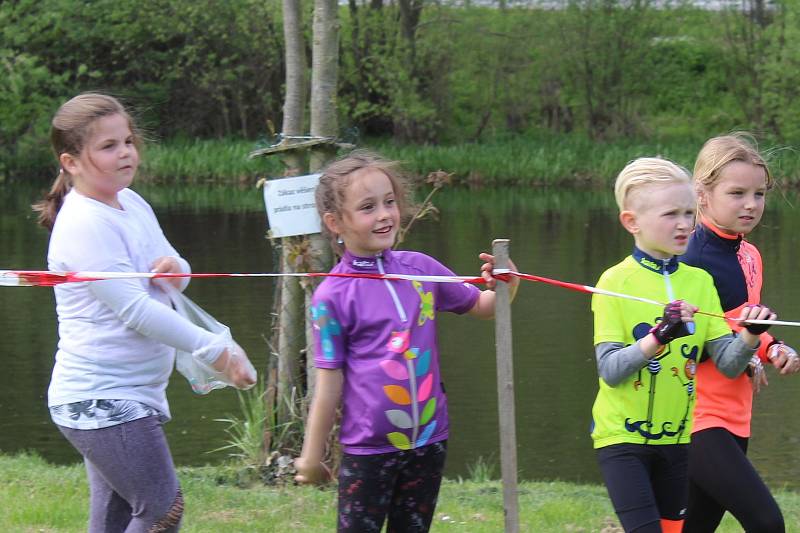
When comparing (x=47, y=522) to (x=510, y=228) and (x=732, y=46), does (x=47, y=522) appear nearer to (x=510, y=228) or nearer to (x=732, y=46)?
(x=510, y=228)

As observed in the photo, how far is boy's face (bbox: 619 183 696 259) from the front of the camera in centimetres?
358

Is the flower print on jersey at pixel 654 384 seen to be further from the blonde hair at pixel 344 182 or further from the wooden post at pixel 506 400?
the blonde hair at pixel 344 182

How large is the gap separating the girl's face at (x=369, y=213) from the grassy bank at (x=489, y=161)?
21391 millimetres

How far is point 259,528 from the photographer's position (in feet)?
16.0

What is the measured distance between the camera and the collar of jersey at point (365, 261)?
3.39 meters

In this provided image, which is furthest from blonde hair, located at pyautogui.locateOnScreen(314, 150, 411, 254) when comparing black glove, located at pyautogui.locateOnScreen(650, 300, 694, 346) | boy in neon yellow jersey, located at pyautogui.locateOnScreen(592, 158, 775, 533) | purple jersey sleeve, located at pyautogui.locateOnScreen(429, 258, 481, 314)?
black glove, located at pyautogui.locateOnScreen(650, 300, 694, 346)

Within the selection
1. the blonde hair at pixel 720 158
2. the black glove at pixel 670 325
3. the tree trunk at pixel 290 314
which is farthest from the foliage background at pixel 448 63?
the black glove at pixel 670 325

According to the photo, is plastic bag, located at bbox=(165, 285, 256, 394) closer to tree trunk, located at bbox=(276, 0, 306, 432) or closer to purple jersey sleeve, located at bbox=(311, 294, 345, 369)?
purple jersey sleeve, located at bbox=(311, 294, 345, 369)

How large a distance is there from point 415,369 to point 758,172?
139cm

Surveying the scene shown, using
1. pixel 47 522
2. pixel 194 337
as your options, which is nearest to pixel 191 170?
pixel 47 522

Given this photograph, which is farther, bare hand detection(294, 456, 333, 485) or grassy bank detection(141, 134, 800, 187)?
grassy bank detection(141, 134, 800, 187)

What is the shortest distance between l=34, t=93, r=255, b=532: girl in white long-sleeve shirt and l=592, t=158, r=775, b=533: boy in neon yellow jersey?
1033mm

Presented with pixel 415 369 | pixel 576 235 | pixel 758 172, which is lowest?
pixel 576 235

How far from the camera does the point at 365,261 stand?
340cm
